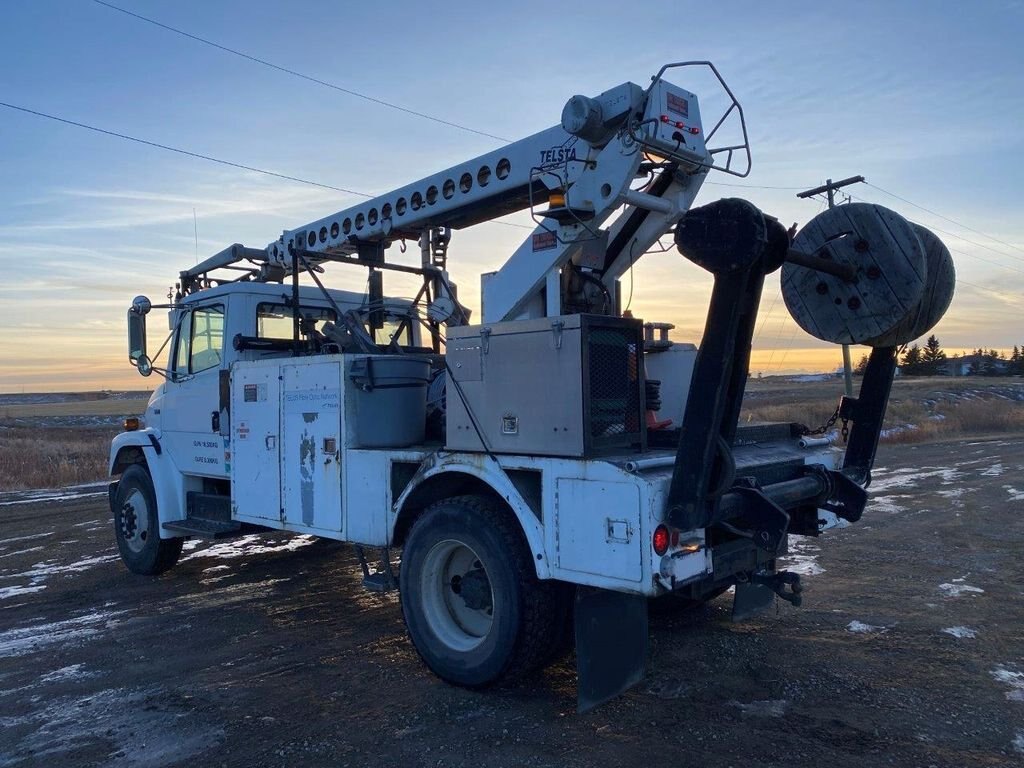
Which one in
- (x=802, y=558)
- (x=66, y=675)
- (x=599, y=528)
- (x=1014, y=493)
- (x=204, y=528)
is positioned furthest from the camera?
(x=1014, y=493)

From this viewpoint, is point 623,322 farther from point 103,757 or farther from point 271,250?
point 271,250

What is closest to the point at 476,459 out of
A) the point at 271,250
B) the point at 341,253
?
the point at 341,253

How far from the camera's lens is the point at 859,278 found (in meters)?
4.79

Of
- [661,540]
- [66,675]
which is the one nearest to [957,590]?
[661,540]

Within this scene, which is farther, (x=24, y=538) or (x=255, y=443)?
(x=24, y=538)

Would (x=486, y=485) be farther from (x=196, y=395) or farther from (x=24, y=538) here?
(x=24, y=538)

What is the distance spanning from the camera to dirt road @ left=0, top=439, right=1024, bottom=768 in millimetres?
4094

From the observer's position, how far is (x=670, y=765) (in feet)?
12.6

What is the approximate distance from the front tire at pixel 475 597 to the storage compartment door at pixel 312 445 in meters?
1.00

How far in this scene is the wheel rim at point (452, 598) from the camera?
4.99 m

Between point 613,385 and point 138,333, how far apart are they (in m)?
5.50

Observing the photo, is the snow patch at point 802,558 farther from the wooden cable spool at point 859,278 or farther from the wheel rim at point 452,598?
the wheel rim at point 452,598

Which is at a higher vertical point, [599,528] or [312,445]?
[312,445]

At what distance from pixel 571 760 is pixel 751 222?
270 centimetres
